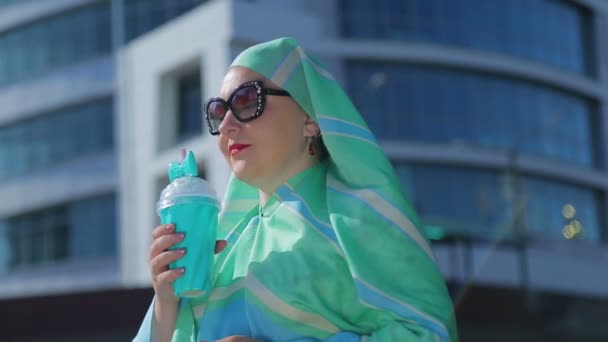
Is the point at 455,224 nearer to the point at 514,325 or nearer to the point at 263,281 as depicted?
the point at 514,325

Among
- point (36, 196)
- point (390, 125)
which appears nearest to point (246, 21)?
point (390, 125)

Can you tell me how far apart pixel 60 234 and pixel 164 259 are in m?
30.6

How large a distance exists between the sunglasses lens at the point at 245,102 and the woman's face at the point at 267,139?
0.02 meters

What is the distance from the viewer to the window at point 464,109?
3053 cm

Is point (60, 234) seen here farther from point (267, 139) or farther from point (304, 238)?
point (304, 238)

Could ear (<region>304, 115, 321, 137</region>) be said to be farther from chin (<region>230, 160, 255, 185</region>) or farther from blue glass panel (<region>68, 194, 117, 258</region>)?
blue glass panel (<region>68, 194, 117, 258</region>)

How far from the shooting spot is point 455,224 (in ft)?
104

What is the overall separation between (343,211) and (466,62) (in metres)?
29.2

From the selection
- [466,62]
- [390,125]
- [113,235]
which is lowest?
[113,235]

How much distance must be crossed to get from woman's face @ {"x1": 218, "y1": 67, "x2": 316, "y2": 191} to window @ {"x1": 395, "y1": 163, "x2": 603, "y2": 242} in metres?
26.9

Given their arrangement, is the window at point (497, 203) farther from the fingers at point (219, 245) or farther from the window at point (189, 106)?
the fingers at point (219, 245)

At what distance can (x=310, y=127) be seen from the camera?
303cm

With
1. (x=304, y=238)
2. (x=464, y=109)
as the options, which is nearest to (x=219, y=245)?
(x=304, y=238)

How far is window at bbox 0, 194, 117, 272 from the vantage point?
101 feet
